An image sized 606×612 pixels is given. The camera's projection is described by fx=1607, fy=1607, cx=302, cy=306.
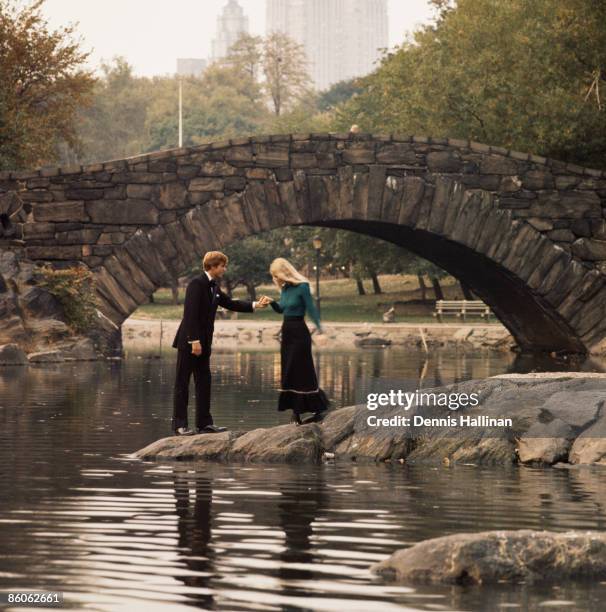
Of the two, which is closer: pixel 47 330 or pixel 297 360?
pixel 297 360

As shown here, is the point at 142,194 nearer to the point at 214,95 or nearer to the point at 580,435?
the point at 580,435

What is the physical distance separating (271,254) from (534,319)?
35.7 m

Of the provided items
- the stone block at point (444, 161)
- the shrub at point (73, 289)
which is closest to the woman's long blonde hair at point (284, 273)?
the shrub at point (73, 289)

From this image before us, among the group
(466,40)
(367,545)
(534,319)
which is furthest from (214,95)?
(367,545)

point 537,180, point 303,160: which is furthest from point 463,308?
point 303,160

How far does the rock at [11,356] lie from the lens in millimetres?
27500

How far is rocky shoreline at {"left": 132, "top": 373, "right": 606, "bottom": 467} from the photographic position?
13312 millimetres

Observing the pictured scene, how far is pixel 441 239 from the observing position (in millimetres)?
31062

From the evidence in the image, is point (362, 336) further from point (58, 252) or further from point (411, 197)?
point (58, 252)

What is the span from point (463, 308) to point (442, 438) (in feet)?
130

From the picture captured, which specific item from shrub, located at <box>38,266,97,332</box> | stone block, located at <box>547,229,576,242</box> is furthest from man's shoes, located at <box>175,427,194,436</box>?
stone block, located at <box>547,229,576,242</box>

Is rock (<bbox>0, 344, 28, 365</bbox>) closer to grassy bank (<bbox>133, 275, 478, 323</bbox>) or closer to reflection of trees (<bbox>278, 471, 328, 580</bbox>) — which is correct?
reflection of trees (<bbox>278, 471, 328, 580</bbox>)

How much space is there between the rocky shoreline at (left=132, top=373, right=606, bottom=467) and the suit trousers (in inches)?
29.5

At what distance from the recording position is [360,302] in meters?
68.2
